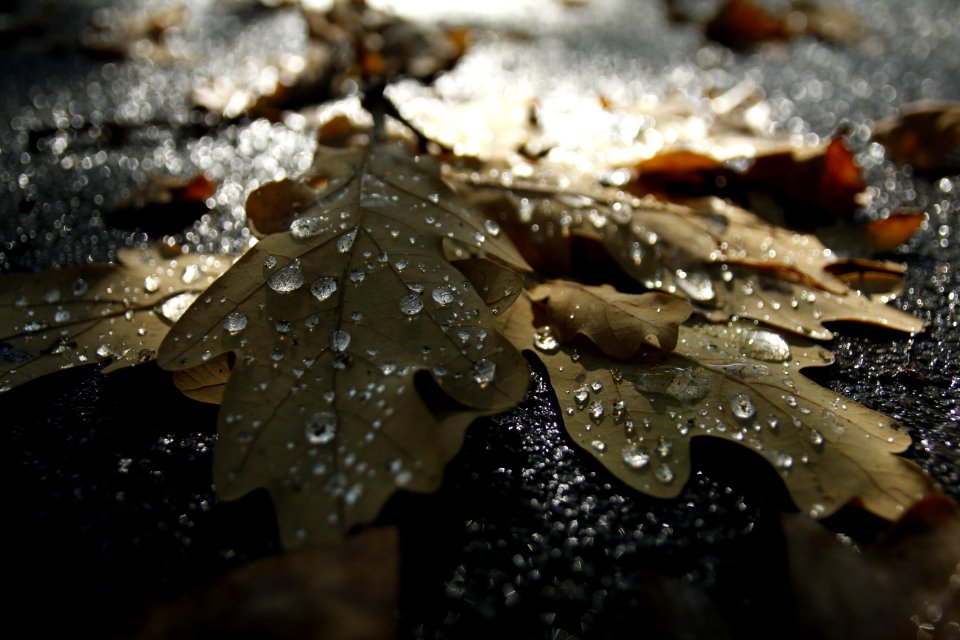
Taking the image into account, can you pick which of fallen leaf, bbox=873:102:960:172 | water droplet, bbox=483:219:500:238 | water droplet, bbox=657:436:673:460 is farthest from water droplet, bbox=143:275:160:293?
fallen leaf, bbox=873:102:960:172

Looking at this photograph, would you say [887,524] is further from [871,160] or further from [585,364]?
[871,160]

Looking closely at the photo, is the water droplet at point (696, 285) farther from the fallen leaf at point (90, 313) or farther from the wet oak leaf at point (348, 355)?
the fallen leaf at point (90, 313)

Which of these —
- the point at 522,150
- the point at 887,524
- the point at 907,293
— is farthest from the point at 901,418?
the point at 522,150

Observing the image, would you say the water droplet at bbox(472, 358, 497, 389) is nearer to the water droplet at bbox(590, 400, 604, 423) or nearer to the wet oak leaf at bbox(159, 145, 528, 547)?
the wet oak leaf at bbox(159, 145, 528, 547)

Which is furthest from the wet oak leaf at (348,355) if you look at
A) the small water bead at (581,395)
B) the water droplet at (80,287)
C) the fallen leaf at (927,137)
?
the fallen leaf at (927,137)

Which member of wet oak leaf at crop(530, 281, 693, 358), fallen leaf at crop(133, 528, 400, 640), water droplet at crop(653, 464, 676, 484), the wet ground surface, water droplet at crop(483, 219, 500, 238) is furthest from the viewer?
water droplet at crop(483, 219, 500, 238)

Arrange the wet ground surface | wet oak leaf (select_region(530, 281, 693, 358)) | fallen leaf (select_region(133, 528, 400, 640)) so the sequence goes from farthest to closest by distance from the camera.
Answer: wet oak leaf (select_region(530, 281, 693, 358)) < the wet ground surface < fallen leaf (select_region(133, 528, 400, 640))
